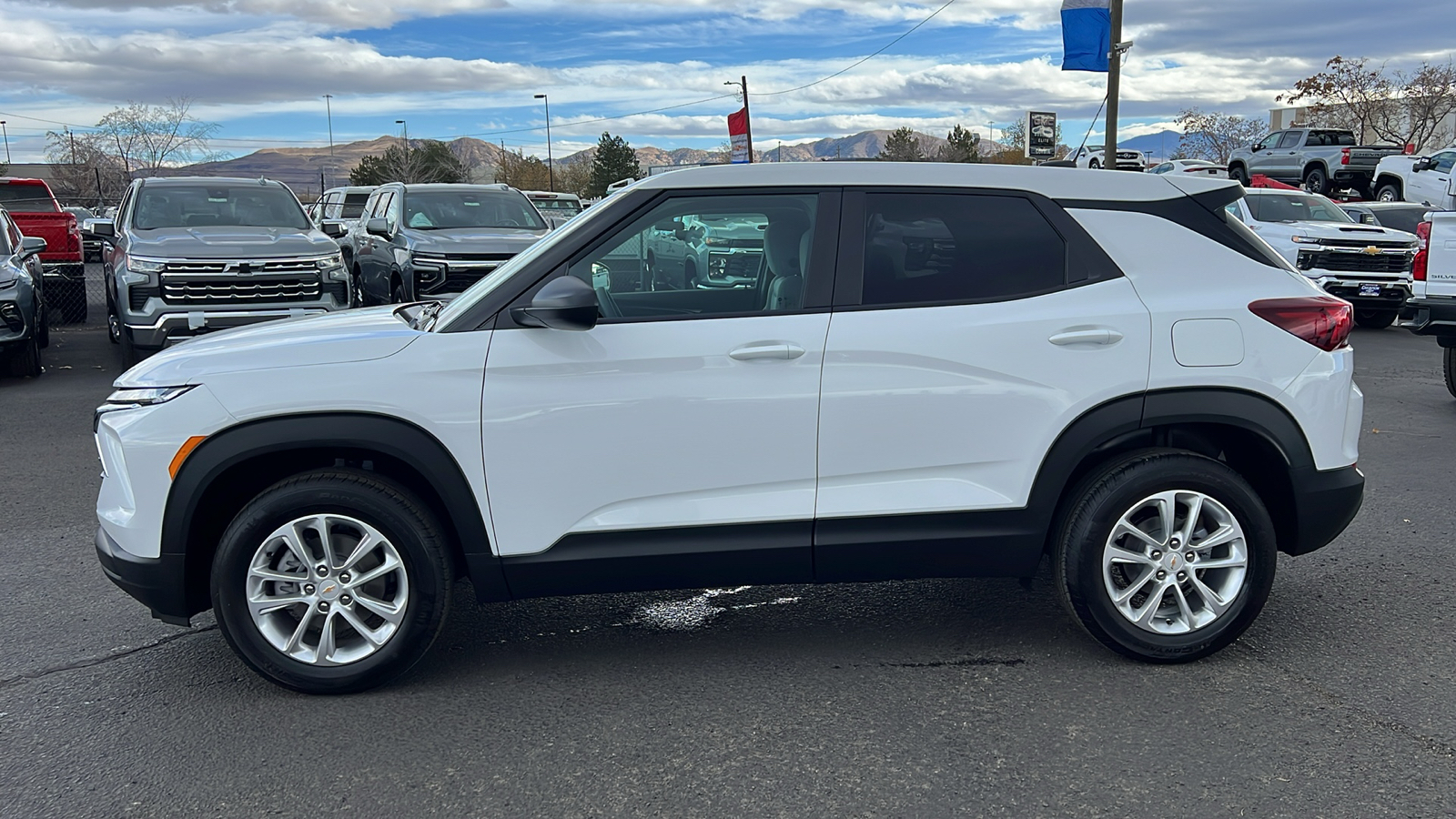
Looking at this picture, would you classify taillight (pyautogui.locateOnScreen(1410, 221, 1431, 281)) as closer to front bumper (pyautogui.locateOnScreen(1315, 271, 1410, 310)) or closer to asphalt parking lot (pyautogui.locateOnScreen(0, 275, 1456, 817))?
asphalt parking lot (pyautogui.locateOnScreen(0, 275, 1456, 817))

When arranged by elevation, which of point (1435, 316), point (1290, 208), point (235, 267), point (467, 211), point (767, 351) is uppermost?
point (467, 211)

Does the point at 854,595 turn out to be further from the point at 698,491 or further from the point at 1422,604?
the point at 1422,604

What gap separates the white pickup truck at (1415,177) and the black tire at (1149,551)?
23895 mm

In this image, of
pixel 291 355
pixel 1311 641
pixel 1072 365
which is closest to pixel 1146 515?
pixel 1072 365

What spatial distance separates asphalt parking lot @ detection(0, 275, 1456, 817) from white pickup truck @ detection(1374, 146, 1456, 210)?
942 inches

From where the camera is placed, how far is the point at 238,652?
12.7 feet

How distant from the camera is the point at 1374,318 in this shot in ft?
55.4

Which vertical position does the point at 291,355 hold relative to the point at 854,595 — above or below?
above

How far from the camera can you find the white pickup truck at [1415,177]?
25.3 m

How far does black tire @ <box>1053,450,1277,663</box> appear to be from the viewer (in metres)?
4.02

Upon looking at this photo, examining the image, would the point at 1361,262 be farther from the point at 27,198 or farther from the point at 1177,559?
the point at 27,198

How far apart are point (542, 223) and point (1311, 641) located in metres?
10.7

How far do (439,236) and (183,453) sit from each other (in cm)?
919

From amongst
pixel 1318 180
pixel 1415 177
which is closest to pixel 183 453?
pixel 1415 177
